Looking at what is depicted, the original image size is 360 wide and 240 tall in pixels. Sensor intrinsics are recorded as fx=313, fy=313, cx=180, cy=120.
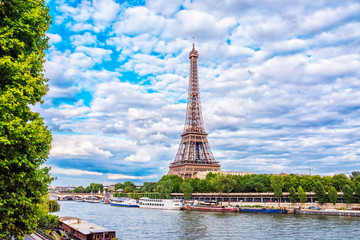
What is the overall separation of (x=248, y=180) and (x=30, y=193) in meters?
91.8

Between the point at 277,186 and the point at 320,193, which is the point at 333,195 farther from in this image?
the point at 277,186

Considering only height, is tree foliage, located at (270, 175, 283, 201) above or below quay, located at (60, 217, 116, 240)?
above

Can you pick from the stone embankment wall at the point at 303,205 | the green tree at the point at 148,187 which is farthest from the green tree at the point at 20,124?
the green tree at the point at 148,187

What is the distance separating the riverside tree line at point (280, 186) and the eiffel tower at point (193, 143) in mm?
7861

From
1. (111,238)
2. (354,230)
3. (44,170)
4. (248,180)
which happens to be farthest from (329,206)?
(44,170)

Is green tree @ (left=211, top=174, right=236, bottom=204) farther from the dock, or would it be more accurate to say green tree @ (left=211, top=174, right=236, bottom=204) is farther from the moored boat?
the dock

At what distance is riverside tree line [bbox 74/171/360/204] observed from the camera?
7617cm

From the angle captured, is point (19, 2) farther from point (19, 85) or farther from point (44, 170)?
point (44, 170)

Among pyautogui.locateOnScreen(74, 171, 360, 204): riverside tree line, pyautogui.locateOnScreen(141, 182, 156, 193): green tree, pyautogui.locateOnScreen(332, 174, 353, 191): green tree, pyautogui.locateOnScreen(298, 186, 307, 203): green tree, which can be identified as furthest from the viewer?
pyautogui.locateOnScreen(141, 182, 156, 193): green tree

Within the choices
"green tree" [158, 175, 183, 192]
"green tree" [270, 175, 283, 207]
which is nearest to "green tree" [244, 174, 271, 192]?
"green tree" [270, 175, 283, 207]

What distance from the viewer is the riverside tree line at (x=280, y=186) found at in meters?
76.2

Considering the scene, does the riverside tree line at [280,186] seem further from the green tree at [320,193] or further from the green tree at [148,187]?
the green tree at [148,187]

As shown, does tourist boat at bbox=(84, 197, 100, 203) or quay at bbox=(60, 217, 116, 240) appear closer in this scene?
quay at bbox=(60, 217, 116, 240)

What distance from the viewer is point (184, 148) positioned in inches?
5064
